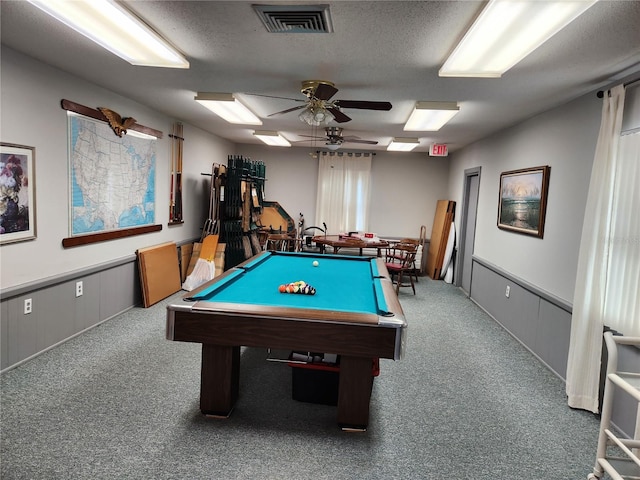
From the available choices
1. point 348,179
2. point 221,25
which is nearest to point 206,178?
point 348,179

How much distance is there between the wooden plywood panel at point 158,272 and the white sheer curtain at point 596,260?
177 inches

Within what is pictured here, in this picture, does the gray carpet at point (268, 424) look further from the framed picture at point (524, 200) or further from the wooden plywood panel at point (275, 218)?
the wooden plywood panel at point (275, 218)

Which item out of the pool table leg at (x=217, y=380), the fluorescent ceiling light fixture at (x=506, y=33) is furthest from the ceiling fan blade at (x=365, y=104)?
the pool table leg at (x=217, y=380)

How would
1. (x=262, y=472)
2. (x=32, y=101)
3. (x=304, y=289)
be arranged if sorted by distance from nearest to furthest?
(x=262, y=472)
(x=304, y=289)
(x=32, y=101)

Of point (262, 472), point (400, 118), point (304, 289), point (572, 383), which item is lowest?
point (262, 472)

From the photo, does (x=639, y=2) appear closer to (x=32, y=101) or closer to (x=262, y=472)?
(x=262, y=472)

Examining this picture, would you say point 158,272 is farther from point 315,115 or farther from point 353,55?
point 353,55

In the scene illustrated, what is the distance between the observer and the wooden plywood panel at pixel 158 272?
4.67m

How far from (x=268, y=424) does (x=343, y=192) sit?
6207 mm

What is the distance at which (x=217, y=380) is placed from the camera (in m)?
2.43

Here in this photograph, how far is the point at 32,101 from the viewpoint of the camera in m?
3.04

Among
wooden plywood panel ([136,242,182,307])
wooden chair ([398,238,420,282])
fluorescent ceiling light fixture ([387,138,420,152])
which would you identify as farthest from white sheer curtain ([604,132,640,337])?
wooden plywood panel ([136,242,182,307])

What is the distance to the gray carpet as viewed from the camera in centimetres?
203

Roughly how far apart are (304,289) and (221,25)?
1.76 metres
